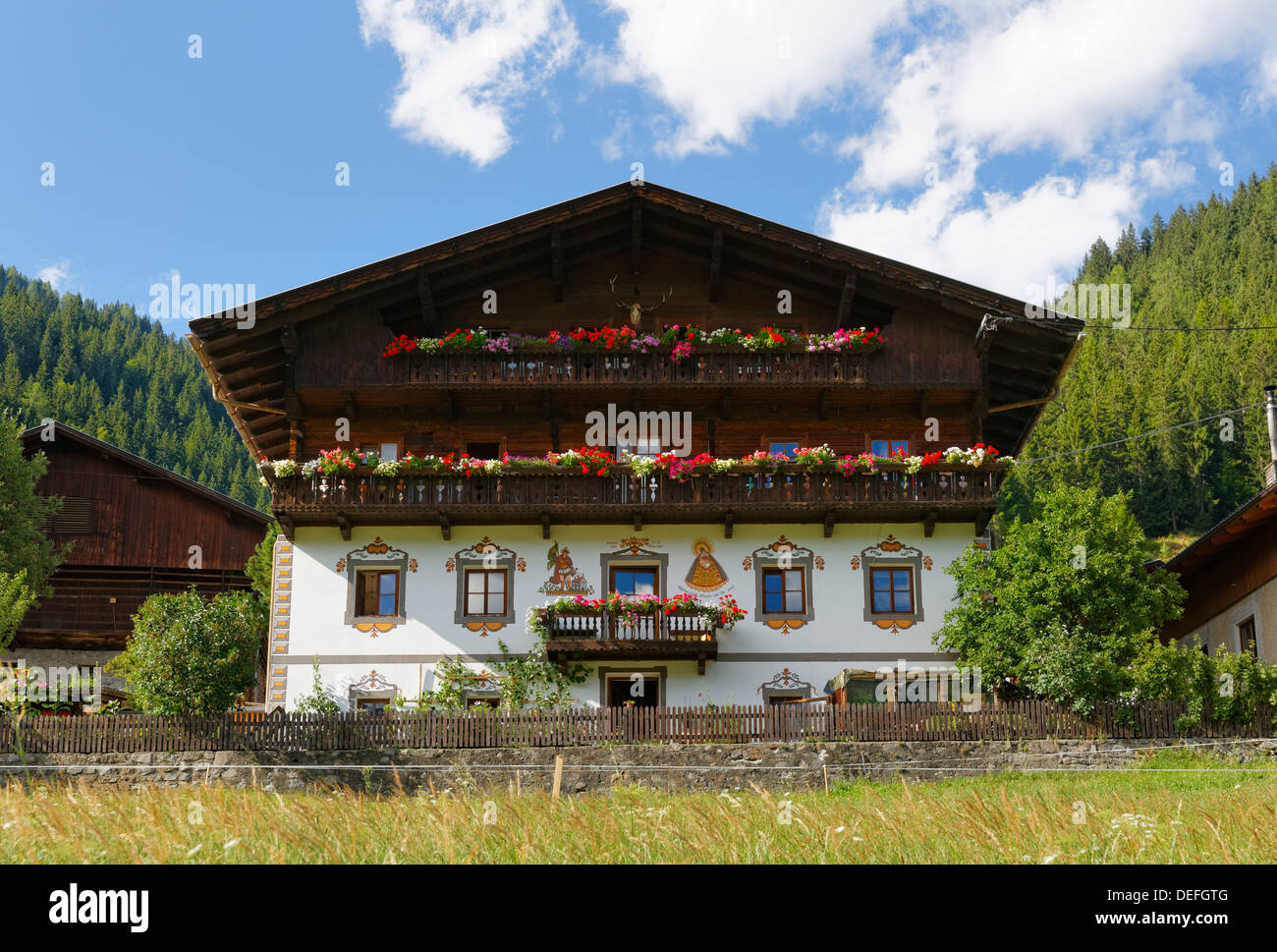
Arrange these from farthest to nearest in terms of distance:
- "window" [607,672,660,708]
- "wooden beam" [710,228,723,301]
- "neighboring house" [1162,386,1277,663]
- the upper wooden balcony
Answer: "wooden beam" [710,228,723,301], the upper wooden balcony, "neighboring house" [1162,386,1277,663], "window" [607,672,660,708]

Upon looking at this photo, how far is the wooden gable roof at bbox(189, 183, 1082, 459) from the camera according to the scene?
29.1 m

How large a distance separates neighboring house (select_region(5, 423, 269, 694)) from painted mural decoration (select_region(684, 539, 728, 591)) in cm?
1844

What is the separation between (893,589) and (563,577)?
688 cm

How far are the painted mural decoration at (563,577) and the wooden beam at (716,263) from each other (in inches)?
271

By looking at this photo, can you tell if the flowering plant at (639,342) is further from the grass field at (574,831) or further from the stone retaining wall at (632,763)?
the grass field at (574,831)

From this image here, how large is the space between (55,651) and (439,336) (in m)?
17.9

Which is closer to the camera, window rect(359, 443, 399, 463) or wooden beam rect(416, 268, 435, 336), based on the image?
wooden beam rect(416, 268, 435, 336)

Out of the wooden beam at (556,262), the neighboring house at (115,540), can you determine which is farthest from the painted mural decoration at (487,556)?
the neighboring house at (115,540)

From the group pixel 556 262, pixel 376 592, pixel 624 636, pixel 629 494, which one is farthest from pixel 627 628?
pixel 556 262

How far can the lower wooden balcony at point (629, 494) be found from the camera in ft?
91.2

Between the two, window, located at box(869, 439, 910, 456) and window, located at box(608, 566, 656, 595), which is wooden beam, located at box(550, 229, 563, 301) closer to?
window, located at box(608, 566, 656, 595)

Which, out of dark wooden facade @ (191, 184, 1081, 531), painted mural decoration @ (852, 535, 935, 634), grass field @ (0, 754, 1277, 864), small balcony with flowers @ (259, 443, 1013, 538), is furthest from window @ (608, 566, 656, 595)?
grass field @ (0, 754, 1277, 864)

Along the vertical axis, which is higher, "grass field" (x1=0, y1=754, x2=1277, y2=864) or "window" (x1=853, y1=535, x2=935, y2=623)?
"window" (x1=853, y1=535, x2=935, y2=623)

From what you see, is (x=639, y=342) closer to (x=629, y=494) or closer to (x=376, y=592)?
(x=629, y=494)
